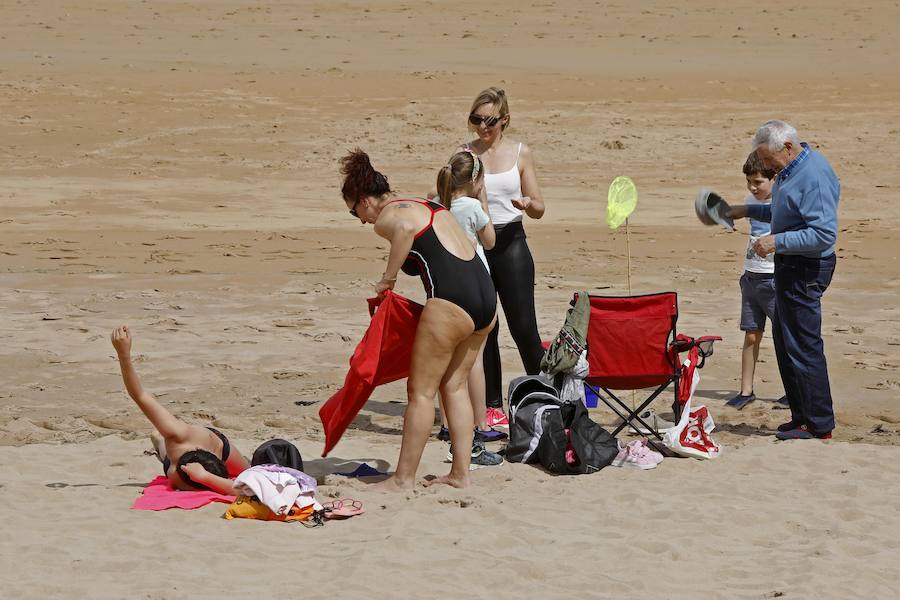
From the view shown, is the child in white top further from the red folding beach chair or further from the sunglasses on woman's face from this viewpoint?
the red folding beach chair

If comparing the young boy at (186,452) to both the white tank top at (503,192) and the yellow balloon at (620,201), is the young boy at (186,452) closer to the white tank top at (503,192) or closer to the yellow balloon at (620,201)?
the white tank top at (503,192)

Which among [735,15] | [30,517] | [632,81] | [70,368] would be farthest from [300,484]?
[735,15]

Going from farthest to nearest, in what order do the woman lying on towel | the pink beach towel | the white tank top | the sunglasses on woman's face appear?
the white tank top
the sunglasses on woman's face
the woman lying on towel
the pink beach towel

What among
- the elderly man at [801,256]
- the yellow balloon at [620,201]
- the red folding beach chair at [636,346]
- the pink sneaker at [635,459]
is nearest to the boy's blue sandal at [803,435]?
the elderly man at [801,256]

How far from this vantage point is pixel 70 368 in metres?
9.16

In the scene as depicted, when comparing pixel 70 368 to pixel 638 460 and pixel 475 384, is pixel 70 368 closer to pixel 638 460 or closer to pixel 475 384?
pixel 475 384

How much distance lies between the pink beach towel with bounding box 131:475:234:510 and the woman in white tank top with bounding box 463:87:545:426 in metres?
1.95

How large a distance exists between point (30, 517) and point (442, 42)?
746 inches

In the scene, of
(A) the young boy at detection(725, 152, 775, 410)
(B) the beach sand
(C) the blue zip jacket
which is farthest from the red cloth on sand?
(A) the young boy at detection(725, 152, 775, 410)

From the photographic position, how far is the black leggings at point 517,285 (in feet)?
24.5

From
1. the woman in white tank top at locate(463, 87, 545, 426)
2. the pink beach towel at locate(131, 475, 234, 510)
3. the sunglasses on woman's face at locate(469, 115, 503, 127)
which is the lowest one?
the pink beach towel at locate(131, 475, 234, 510)

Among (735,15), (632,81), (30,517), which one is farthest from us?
(735,15)

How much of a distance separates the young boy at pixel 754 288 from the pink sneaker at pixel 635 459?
1.51m

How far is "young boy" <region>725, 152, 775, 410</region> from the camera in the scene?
800 centimetres
